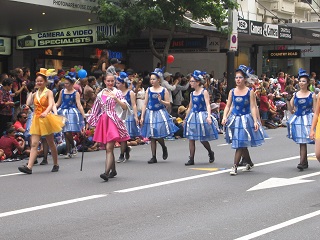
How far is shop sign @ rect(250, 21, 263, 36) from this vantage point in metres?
30.9

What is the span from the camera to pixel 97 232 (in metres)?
8.28

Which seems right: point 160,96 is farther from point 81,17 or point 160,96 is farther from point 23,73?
point 81,17

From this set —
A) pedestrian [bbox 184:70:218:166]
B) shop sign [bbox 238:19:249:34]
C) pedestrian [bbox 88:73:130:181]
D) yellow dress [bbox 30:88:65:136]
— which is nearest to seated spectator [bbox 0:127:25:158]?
yellow dress [bbox 30:88:65:136]

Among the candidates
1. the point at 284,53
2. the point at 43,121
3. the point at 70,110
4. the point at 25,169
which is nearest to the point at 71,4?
the point at 70,110

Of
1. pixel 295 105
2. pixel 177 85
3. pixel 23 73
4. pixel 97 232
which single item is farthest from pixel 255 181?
pixel 177 85

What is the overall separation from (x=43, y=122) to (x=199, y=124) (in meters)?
3.30

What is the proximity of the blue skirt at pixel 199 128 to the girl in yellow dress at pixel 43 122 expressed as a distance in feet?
8.85

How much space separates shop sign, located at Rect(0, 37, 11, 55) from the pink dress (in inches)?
490

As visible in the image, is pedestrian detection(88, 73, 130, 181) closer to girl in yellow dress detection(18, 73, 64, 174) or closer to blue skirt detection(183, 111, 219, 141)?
girl in yellow dress detection(18, 73, 64, 174)

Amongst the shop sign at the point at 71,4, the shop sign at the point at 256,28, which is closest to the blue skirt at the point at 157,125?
the shop sign at the point at 71,4

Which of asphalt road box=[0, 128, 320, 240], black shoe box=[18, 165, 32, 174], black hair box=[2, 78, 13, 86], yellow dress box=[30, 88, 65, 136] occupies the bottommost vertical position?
asphalt road box=[0, 128, 320, 240]

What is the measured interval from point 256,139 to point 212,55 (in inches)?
854

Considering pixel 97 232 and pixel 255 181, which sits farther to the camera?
pixel 255 181

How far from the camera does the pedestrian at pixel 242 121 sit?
13.1m
